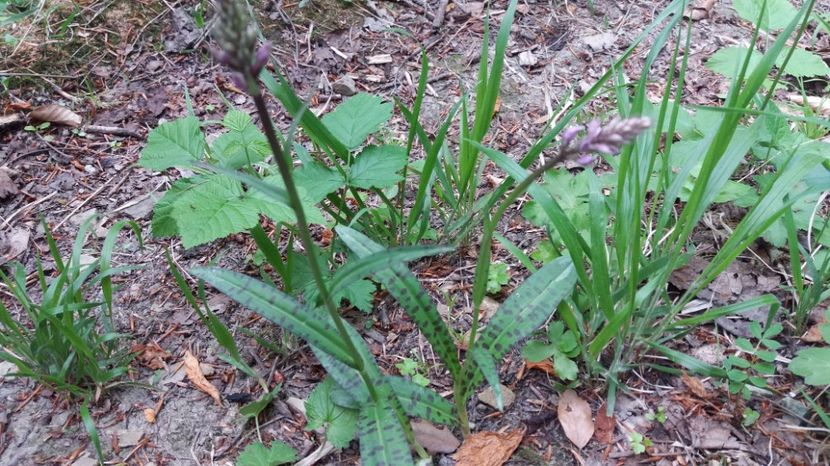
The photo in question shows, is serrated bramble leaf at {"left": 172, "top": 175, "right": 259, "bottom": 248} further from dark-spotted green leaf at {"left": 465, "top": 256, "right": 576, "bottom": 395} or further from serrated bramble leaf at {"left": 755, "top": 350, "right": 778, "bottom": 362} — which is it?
serrated bramble leaf at {"left": 755, "top": 350, "right": 778, "bottom": 362}

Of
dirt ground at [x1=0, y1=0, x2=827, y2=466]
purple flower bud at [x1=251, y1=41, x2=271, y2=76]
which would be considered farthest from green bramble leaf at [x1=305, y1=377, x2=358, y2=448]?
purple flower bud at [x1=251, y1=41, x2=271, y2=76]

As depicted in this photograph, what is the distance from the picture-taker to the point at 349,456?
63.9 inches

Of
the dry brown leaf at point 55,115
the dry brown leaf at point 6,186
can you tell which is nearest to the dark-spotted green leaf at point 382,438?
the dry brown leaf at point 6,186

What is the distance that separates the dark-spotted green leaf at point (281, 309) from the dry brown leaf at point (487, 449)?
47cm

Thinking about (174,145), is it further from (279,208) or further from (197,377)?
(197,377)

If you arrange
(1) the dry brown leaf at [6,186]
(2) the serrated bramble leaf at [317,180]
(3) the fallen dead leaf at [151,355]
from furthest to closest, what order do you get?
(1) the dry brown leaf at [6,186], (3) the fallen dead leaf at [151,355], (2) the serrated bramble leaf at [317,180]

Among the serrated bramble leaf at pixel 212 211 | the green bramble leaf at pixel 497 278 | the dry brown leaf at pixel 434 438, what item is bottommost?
the dry brown leaf at pixel 434 438

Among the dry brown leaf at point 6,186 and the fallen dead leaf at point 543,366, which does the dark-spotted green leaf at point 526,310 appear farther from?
the dry brown leaf at point 6,186

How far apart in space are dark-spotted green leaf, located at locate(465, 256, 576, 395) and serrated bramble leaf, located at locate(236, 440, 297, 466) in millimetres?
491

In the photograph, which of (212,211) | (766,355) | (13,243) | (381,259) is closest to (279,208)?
(212,211)

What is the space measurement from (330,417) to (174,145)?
0.89m

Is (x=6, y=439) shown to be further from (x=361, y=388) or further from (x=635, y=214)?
(x=635, y=214)

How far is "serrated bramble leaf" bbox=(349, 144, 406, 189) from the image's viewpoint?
5.82 feet

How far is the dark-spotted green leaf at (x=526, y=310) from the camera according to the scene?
4.97 ft
